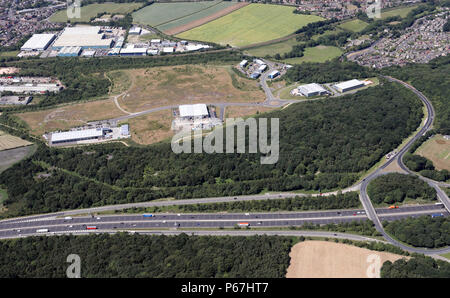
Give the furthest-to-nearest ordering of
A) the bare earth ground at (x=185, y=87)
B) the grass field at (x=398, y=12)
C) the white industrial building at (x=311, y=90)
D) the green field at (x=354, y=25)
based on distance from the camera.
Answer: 1. the grass field at (x=398, y=12)
2. the green field at (x=354, y=25)
3. the white industrial building at (x=311, y=90)
4. the bare earth ground at (x=185, y=87)

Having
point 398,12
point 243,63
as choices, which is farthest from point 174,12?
point 398,12

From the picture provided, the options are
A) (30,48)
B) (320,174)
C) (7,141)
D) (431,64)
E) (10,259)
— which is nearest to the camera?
(10,259)

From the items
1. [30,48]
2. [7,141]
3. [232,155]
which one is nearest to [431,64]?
[232,155]

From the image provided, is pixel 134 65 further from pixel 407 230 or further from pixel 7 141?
pixel 407 230

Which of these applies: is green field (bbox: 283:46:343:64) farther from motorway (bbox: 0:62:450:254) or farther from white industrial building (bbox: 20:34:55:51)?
white industrial building (bbox: 20:34:55:51)

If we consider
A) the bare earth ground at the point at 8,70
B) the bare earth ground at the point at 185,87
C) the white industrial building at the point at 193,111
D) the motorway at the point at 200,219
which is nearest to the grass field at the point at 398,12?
the bare earth ground at the point at 185,87

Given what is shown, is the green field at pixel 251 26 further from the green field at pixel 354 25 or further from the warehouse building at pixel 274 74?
the warehouse building at pixel 274 74
